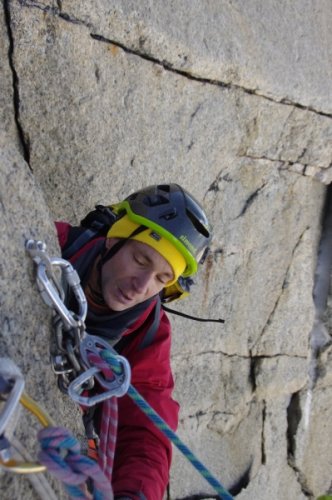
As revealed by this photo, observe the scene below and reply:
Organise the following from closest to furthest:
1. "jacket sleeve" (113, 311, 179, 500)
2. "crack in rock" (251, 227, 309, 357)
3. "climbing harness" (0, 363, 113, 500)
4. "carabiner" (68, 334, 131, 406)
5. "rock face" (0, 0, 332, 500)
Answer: "climbing harness" (0, 363, 113, 500) → "carabiner" (68, 334, 131, 406) → "jacket sleeve" (113, 311, 179, 500) → "rock face" (0, 0, 332, 500) → "crack in rock" (251, 227, 309, 357)

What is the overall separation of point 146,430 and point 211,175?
1523mm

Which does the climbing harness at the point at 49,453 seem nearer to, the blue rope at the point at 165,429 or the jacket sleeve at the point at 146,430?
the blue rope at the point at 165,429

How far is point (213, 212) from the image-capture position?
3369 millimetres

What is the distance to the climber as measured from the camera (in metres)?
2.07

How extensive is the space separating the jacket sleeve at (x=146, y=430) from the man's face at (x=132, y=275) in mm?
220

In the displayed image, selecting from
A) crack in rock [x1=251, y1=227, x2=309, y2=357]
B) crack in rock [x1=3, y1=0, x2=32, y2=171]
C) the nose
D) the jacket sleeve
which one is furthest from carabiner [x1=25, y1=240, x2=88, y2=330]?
crack in rock [x1=251, y1=227, x2=309, y2=357]

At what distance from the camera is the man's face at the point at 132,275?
2.06m

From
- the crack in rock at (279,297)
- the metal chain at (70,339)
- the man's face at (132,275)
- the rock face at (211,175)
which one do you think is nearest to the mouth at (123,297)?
the man's face at (132,275)

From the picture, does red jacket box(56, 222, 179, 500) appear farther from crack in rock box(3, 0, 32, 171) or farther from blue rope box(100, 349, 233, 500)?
blue rope box(100, 349, 233, 500)

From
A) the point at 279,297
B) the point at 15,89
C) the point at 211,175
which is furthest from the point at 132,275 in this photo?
the point at 279,297

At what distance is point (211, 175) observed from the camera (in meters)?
3.25

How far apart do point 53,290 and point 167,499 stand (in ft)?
8.35

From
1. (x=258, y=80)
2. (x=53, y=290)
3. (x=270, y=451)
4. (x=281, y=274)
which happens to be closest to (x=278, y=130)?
(x=258, y=80)

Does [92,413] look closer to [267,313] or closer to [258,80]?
[258,80]
